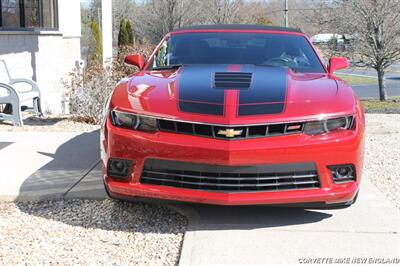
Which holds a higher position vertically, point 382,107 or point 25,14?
point 25,14

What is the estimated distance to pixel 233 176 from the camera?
12.2 feet

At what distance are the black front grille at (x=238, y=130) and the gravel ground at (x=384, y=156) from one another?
1.50 m

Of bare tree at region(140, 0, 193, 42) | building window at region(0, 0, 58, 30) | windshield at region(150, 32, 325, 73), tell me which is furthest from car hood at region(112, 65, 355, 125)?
bare tree at region(140, 0, 193, 42)

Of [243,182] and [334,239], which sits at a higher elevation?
[243,182]

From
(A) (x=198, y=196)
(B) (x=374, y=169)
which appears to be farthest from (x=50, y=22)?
(A) (x=198, y=196)

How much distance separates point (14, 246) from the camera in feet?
12.0

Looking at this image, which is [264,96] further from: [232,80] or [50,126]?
[50,126]

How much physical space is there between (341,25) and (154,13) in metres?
11.4

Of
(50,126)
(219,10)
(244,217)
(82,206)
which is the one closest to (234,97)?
(244,217)

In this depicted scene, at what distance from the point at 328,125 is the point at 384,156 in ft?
9.61

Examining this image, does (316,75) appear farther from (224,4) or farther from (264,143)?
(224,4)

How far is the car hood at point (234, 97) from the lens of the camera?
12.2ft

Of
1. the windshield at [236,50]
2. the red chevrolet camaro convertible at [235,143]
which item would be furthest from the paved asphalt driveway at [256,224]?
the windshield at [236,50]

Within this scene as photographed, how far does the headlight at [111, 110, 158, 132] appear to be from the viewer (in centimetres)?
380
